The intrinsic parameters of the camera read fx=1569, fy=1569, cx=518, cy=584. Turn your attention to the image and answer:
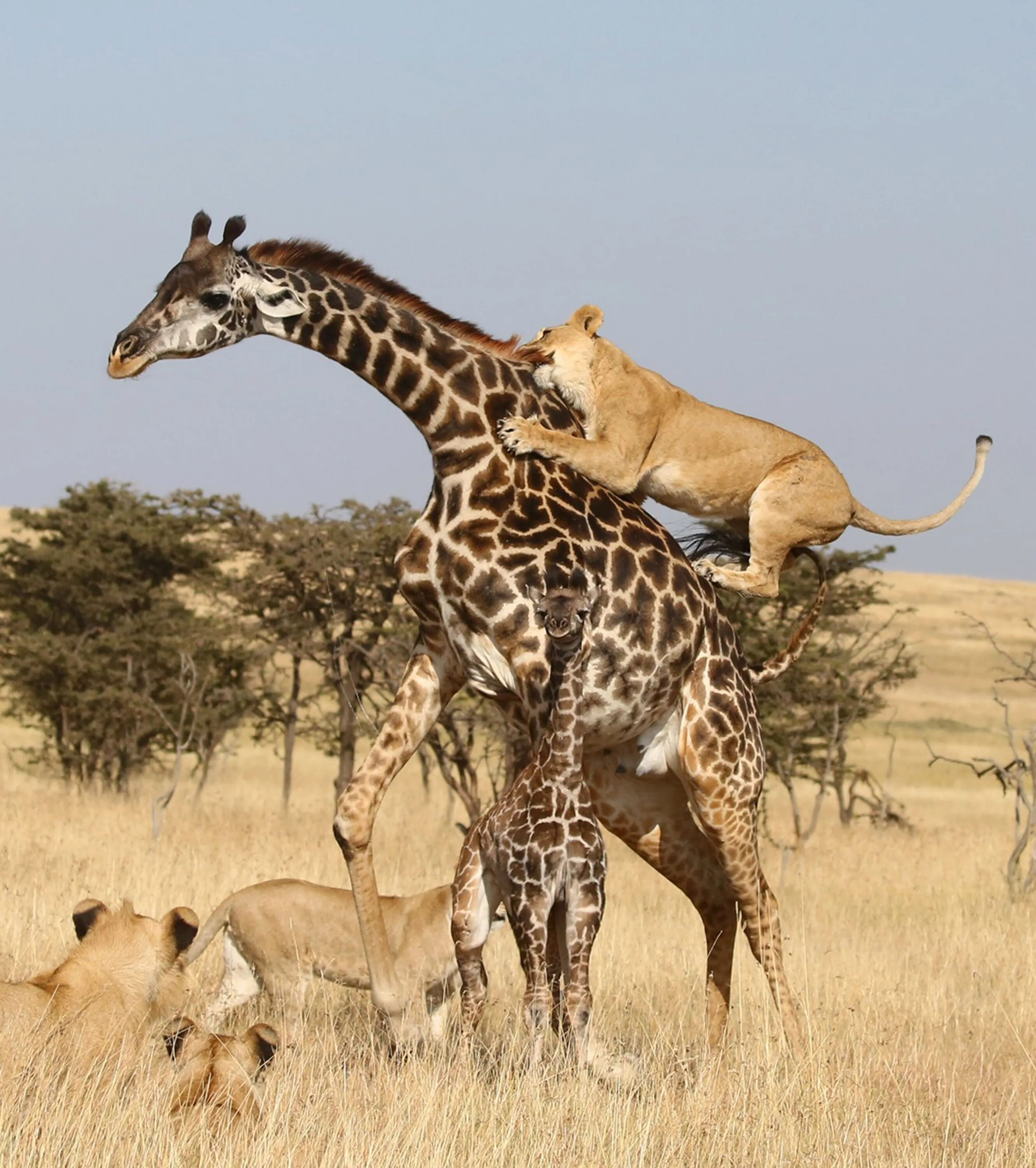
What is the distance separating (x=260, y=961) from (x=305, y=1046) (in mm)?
1427

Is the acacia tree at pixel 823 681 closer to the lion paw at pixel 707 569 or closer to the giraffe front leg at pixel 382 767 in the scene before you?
the lion paw at pixel 707 569

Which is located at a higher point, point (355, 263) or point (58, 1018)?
point (355, 263)

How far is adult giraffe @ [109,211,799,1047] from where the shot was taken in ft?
19.3

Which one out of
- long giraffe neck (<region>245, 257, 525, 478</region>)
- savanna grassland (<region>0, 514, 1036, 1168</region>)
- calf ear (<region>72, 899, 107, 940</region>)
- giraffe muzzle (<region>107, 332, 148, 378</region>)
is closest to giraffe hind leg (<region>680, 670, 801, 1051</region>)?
savanna grassland (<region>0, 514, 1036, 1168</region>)

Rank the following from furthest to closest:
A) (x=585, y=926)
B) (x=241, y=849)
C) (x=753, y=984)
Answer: (x=241, y=849) < (x=753, y=984) < (x=585, y=926)

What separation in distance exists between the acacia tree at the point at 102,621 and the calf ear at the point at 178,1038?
13.9m

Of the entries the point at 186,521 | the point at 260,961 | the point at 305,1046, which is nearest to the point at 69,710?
the point at 186,521

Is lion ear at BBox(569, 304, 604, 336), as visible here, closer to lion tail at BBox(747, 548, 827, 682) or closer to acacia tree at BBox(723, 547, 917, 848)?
lion tail at BBox(747, 548, 827, 682)

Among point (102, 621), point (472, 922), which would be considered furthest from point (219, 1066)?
point (102, 621)

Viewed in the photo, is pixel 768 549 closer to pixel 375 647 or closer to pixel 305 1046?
pixel 305 1046

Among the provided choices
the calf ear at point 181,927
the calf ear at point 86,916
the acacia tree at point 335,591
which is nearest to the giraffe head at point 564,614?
the calf ear at point 181,927

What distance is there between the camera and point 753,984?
29.0ft

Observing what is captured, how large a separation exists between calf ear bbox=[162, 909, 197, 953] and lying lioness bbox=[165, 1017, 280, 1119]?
0.27 meters

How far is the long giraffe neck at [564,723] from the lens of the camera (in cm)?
569
